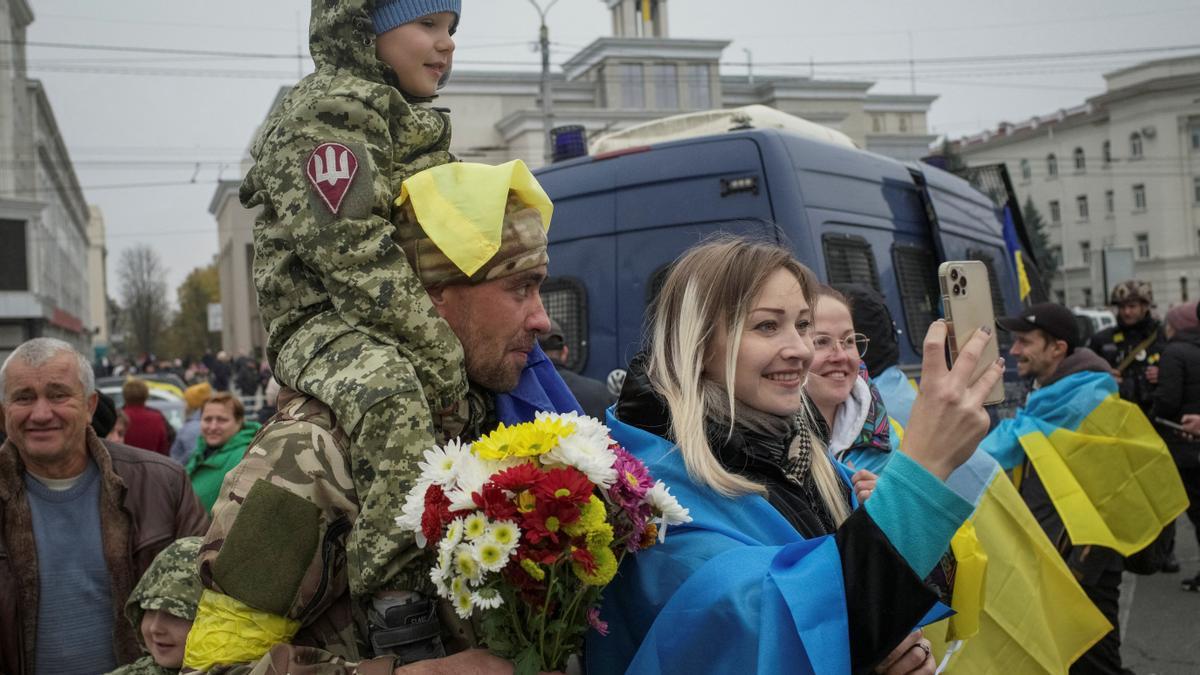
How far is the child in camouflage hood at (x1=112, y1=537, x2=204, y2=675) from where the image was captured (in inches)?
108

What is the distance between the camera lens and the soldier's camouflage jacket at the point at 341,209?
7.34 ft

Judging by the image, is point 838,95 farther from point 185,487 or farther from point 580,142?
point 185,487

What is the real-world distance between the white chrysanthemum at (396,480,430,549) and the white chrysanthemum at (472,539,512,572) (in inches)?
6.0

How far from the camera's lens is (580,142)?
7.50 m

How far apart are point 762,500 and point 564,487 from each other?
0.65 m

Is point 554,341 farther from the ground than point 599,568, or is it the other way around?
point 554,341

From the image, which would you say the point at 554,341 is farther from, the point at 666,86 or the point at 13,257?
the point at 666,86

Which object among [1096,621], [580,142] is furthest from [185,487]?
[580,142]

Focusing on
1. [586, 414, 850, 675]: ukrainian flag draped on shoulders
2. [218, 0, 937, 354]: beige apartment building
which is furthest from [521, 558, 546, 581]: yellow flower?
[218, 0, 937, 354]: beige apartment building

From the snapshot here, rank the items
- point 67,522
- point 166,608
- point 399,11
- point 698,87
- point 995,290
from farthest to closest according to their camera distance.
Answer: point 698,87, point 995,290, point 67,522, point 166,608, point 399,11

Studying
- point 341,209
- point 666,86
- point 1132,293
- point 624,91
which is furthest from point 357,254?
point 666,86

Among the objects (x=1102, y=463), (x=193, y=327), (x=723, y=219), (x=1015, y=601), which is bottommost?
(x=1015, y=601)

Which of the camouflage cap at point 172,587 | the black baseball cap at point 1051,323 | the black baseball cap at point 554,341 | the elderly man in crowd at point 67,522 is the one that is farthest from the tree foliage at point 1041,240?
the camouflage cap at point 172,587

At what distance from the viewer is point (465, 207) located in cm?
226
